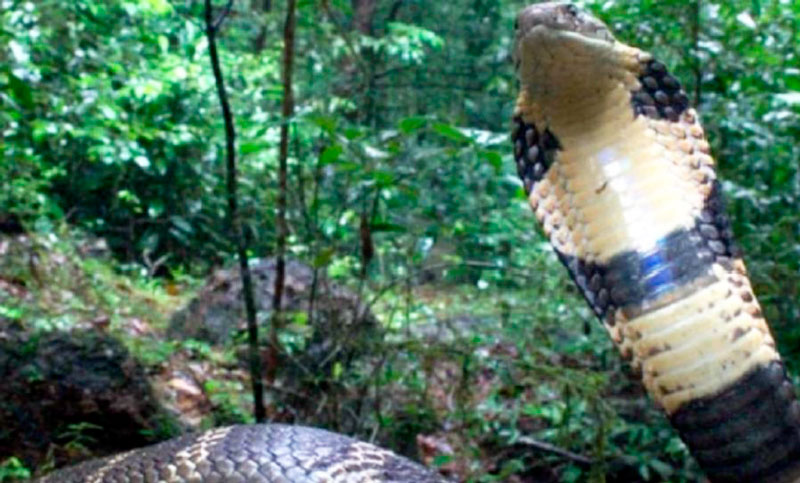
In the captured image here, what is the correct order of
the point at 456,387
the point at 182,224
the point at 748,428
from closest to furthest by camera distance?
the point at 748,428
the point at 456,387
the point at 182,224

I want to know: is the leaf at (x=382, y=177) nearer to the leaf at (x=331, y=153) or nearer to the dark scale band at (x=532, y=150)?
the leaf at (x=331, y=153)

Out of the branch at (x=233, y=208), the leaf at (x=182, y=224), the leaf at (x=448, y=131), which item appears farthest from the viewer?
the leaf at (x=182, y=224)

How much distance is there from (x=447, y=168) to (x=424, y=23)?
4.70 m

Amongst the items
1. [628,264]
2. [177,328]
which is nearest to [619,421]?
[628,264]

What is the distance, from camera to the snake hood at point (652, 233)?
5.98 ft

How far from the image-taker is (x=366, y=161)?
366cm

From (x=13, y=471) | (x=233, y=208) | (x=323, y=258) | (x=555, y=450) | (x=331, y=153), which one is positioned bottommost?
(x=555, y=450)

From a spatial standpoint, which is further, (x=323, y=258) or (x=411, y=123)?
(x=323, y=258)

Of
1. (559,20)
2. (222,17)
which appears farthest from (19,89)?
(559,20)

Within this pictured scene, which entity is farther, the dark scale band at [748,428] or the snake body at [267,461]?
A: the snake body at [267,461]

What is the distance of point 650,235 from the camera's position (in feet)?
6.64

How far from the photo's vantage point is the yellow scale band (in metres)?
1.86

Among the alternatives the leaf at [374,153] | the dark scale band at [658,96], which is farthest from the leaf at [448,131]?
the dark scale band at [658,96]

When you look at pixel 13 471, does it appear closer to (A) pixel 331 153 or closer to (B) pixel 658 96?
(A) pixel 331 153
